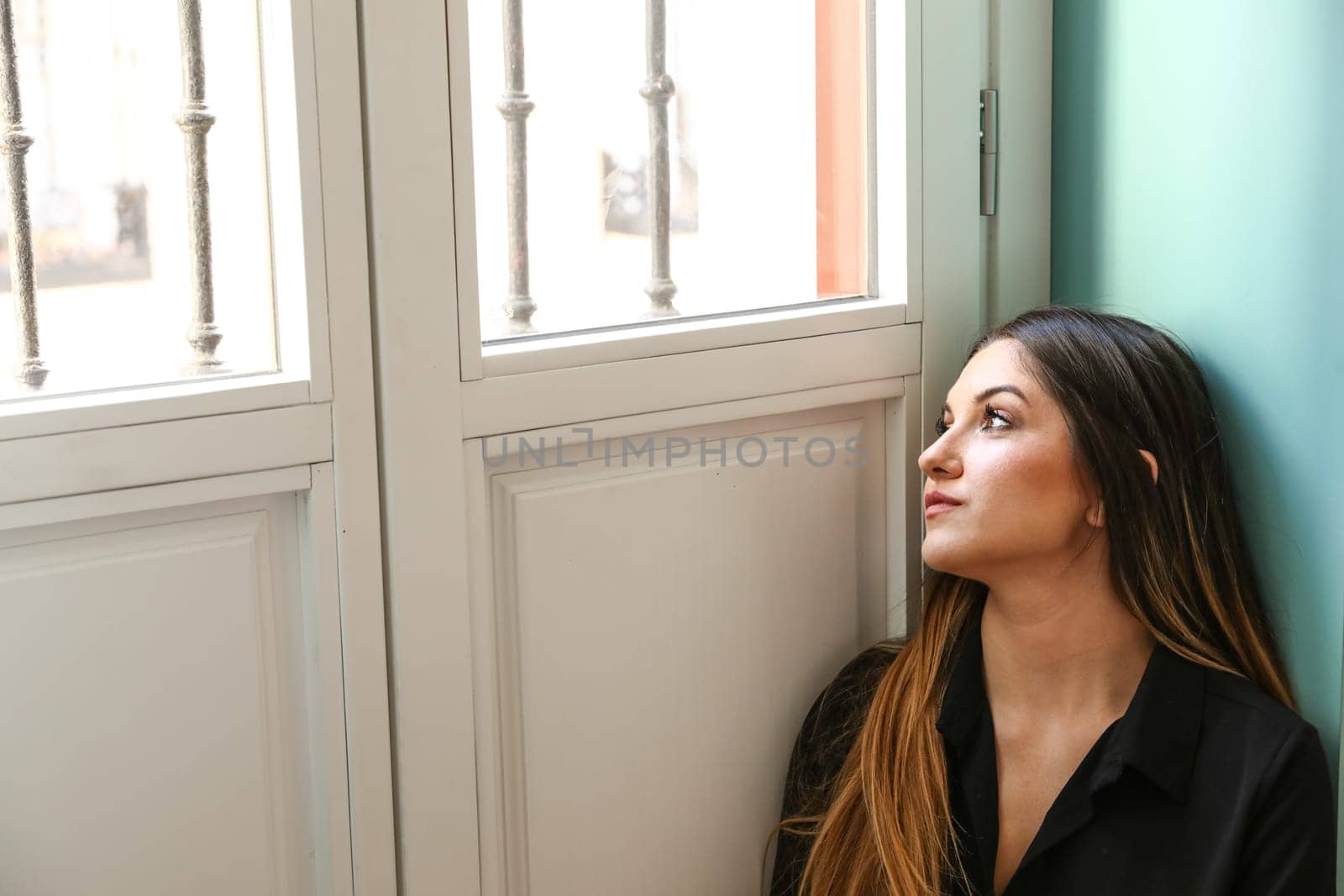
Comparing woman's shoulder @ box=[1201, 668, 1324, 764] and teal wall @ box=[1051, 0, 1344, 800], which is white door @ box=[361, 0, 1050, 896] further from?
woman's shoulder @ box=[1201, 668, 1324, 764]

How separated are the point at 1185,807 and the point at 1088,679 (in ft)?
0.44

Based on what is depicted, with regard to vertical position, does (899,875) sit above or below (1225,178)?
below

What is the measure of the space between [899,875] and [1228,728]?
32 centimetres

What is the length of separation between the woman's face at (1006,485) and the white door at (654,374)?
0.16m

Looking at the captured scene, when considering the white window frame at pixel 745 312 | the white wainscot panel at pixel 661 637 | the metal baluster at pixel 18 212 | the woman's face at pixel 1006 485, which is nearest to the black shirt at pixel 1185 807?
the woman's face at pixel 1006 485

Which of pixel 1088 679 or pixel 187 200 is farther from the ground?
pixel 187 200

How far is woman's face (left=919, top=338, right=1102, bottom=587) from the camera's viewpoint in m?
1.23

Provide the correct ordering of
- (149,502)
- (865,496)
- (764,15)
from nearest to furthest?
(149,502)
(764,15)
(865,496)

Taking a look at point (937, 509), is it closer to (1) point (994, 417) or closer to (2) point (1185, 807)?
(1) point (994, 417)

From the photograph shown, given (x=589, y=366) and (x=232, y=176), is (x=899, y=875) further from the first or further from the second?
(x=232, y=176)

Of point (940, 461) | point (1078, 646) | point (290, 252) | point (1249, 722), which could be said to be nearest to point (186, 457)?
point (290, 252)

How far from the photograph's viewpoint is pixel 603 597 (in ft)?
4.29

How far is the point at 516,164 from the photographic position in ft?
4.04

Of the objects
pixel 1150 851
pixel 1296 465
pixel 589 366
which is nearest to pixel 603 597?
pixel 589 366
